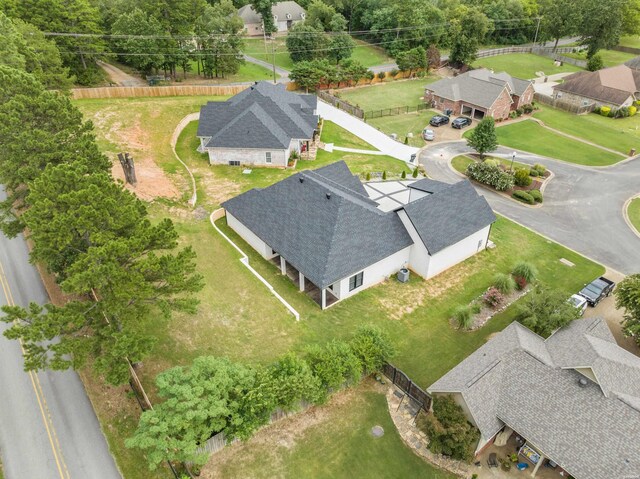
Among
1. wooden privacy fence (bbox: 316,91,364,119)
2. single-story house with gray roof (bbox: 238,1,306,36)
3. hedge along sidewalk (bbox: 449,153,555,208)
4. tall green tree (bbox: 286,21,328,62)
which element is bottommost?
hedge along sidewalk (bbox: 449,153,555,208)

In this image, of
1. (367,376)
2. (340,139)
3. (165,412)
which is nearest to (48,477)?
(165,412)

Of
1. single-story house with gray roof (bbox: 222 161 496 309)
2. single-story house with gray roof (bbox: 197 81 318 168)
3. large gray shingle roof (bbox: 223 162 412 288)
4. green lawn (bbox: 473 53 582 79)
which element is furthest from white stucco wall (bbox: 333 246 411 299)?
green lawn (bbox: 473 53 582 79)

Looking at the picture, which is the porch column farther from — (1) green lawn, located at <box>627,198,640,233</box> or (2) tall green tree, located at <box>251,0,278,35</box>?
(2) tall green tree, located at <box>251,0,278,35</box>

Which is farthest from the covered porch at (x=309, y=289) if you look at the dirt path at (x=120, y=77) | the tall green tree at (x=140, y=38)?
the dirt path at (x=120, y=77)

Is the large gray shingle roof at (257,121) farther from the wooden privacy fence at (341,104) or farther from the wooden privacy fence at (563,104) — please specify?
the wooden privacy fence at (563,104)

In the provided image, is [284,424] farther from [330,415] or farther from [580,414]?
[580,414]

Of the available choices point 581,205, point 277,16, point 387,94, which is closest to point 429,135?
point 387,94
